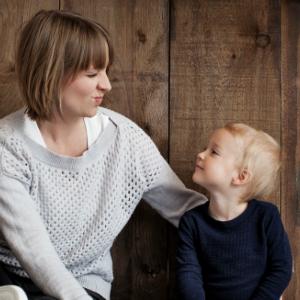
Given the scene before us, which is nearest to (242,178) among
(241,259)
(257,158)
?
(257,158)

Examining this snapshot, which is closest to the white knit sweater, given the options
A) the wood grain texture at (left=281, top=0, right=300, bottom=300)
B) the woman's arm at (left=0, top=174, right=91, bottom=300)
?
the woman's arm at (left=0, top=174, right=91, bottom=300)

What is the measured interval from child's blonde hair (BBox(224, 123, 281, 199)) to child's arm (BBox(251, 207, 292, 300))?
0.08 m

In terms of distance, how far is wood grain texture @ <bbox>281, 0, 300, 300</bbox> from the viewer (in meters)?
1.51

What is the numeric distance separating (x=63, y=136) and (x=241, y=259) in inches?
18.7

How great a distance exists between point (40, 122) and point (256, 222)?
0.52 meters

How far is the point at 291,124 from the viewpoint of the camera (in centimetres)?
152

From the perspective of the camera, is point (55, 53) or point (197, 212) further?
point (197, 212)

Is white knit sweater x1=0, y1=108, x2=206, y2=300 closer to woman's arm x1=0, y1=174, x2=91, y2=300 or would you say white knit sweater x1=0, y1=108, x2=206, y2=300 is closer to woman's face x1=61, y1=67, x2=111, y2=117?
woman's arm x1=0, y1=174, x2=91, y2=300

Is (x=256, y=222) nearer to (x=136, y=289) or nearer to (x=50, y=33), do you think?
(x=136, y=289)

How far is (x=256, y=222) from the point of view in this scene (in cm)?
134

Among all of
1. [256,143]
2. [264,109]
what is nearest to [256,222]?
[256,143]

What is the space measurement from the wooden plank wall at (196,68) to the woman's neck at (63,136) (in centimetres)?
19

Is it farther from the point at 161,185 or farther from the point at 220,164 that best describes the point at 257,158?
the point at 161,185

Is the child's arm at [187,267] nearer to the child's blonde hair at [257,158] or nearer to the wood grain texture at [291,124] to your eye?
the child's blonde hair at [257,158]
